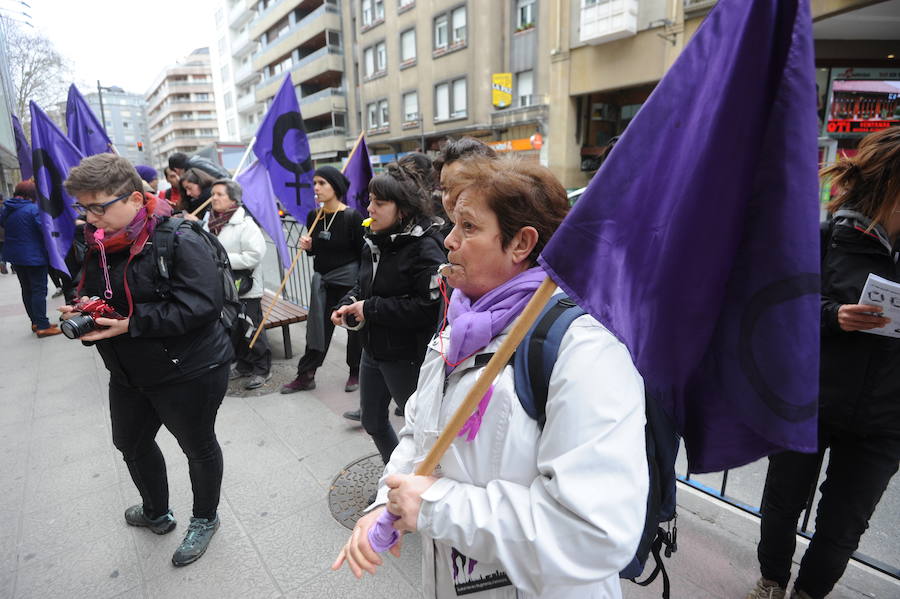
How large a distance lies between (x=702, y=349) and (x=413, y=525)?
0.81 metres

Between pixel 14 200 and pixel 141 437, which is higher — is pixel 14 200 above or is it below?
above

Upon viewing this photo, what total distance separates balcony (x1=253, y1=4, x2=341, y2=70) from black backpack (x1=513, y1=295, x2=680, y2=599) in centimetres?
3821

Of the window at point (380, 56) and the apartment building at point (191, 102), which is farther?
the apartment building at point (191, 102)

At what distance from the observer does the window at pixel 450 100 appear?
25250 millimetres

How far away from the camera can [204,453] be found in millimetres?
2707

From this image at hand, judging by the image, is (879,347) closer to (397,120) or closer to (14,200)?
(14,200)

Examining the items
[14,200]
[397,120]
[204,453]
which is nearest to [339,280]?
[204,453]

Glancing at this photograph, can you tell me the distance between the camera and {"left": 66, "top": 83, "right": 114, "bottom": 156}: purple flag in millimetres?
5953

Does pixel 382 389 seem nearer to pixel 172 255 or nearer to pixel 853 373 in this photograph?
pixel 172 255

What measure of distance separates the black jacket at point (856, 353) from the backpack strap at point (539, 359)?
1.44 metres

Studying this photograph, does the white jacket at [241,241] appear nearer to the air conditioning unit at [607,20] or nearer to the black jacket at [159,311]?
the black jacket at [159,311]

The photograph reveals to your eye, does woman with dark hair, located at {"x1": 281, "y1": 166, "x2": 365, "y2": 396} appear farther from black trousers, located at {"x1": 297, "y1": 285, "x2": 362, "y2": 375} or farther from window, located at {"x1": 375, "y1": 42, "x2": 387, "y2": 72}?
window, located at {"x1": 375, "y1": 42, "x2": 387, "y2": 72}

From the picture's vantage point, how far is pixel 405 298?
286 centimetres

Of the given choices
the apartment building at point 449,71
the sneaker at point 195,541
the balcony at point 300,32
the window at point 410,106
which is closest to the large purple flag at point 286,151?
the sneaker at point 195,541
